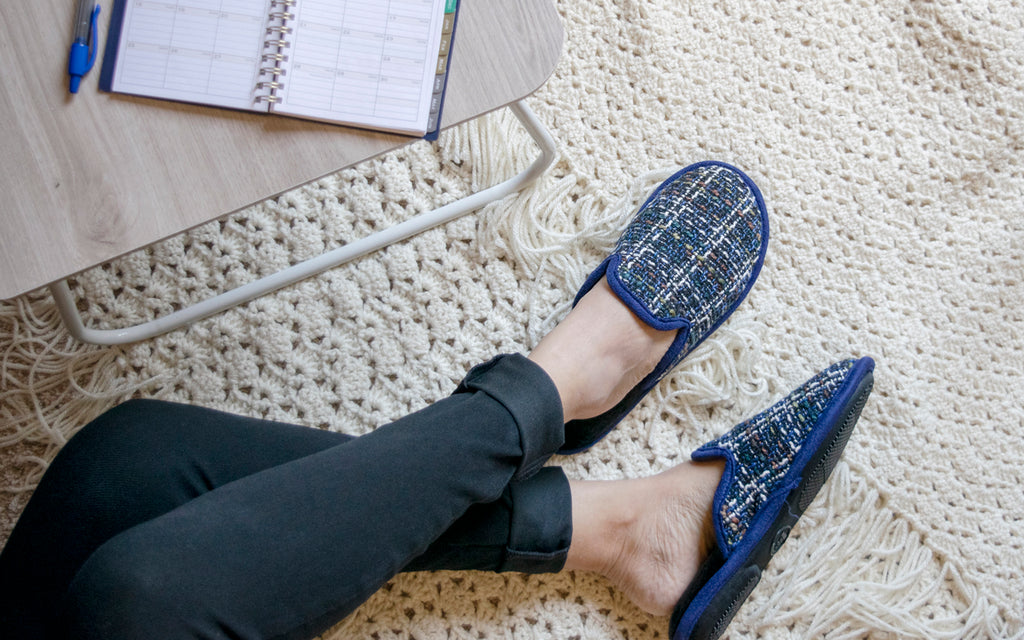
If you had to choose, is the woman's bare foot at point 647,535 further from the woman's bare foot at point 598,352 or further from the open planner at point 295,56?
the open planner at point 295,56

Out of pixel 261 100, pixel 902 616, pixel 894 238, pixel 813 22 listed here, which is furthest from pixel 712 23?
pixel 902 616

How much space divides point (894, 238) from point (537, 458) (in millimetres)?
571

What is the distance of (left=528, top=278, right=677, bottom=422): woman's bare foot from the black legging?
0.09 m

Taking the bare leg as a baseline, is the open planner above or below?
above

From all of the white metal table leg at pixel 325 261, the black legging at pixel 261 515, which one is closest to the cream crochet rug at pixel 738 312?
the white metal table leg at pixel 325 261

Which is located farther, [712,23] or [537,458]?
[712,23]

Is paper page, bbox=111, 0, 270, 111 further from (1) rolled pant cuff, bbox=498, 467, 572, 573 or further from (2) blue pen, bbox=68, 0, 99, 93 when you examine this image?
(1) rolled pant cuff, bbox=498, 467, 572, 573

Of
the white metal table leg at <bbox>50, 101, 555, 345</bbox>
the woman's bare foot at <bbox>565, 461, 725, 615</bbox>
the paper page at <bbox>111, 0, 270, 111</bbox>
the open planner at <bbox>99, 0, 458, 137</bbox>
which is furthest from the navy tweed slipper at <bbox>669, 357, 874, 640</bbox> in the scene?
the paper page at <bbox>111, 0, 270, 111</bbox>

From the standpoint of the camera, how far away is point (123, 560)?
1.69 feet

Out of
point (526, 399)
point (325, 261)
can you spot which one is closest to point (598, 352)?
point (526, 399)

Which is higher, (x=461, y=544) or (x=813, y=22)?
(x=813, y=22)

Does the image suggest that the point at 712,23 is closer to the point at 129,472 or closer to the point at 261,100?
the point at 261,100

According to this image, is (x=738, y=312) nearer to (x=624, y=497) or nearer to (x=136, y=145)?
(x=624, y=497)

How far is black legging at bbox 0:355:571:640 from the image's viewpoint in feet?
1.71
